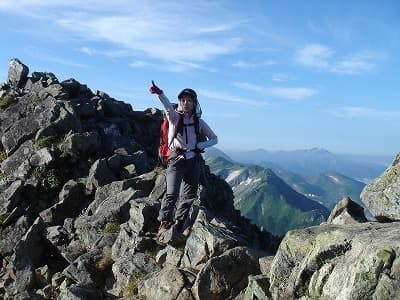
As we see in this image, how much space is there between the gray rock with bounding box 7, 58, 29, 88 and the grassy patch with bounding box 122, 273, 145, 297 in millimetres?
46331

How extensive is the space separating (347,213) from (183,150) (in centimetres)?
731

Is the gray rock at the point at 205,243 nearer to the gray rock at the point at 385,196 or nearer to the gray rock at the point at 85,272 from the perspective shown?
the gray rock at the point at 85,272

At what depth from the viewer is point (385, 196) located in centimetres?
1419

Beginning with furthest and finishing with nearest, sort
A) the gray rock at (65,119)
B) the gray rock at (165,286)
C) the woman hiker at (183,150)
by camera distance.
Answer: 1. the gray rock at (65,119)
2. the woman hiker at (183,150)
3. the gray rock at (165,286)

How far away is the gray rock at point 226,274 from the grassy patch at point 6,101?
37089 millimetres

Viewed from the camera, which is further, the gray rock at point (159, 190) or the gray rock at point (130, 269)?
the gray rock at point (159, 190)

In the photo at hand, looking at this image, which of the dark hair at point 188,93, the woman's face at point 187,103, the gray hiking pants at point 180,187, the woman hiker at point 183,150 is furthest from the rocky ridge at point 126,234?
the dark hair at point 188,93

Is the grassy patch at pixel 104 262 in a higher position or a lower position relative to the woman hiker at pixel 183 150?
lower

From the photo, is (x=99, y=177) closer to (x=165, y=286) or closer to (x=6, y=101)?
(x=165, y=286)

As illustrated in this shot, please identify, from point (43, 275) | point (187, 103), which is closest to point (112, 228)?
point (43, 275)

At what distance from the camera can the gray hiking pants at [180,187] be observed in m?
19.7

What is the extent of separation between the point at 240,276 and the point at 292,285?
3.26 meters

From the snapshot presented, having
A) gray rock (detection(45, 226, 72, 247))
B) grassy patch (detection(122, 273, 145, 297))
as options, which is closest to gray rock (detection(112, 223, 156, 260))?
grassy patch (detection(122, 273, 145, 297))

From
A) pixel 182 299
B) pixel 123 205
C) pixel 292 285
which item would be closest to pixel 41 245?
pixel 123 205
